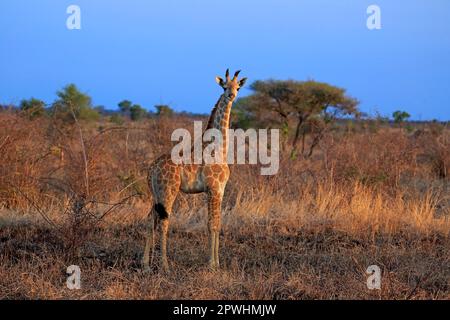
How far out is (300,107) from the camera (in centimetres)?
2383

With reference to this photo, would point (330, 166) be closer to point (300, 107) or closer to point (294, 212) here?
point (294, 212)

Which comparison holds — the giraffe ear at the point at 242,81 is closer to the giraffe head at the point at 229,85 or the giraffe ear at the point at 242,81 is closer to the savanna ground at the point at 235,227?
the giraffe head at the point at 229,85

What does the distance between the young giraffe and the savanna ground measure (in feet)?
0.95

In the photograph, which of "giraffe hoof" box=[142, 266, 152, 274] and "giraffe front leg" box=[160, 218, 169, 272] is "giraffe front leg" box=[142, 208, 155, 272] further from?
"giraffe front leg" box=[160, 218, 169, 272]

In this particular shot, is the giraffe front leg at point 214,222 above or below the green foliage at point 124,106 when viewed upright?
below

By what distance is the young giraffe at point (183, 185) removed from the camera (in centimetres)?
605

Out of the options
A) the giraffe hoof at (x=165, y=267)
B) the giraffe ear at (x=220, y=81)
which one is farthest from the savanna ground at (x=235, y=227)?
the giraffe ear at (x=220, y=81)

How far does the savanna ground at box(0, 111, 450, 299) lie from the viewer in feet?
17.5

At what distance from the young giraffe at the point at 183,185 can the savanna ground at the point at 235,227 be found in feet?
0.95

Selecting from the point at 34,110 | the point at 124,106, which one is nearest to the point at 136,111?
the point at 124,106

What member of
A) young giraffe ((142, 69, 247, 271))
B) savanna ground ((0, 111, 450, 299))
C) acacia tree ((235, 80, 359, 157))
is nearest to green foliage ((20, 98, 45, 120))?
savanna ground ((0, 111, 450, 299))
